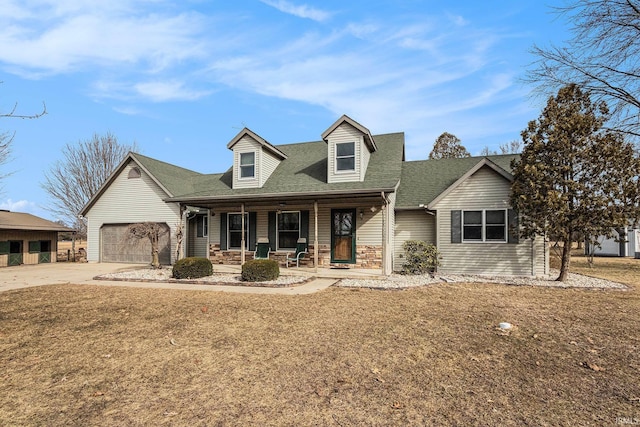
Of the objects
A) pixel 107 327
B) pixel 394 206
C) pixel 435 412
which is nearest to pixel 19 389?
pixel 107 327

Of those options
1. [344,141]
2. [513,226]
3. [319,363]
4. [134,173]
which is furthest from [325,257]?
[134,173]

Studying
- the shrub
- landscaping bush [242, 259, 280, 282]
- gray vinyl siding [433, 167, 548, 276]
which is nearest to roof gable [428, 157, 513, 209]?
gray vinyl siding [433, 167, 548, 276]

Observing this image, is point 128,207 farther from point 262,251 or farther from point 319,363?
point 319,363

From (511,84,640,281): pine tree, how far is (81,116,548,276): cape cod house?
48.9 inches

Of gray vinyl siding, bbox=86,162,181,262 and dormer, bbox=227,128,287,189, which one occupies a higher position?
dormer, bbox=227,128,287,189

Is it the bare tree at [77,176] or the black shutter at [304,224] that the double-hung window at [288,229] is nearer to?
the black shutter at [304,224]

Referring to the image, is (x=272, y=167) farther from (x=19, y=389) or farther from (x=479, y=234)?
(x=19, y=389)

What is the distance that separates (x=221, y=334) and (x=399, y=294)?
493 cm

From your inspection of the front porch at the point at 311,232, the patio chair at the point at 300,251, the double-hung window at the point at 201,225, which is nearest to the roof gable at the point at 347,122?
the front porch at the point at 311,232

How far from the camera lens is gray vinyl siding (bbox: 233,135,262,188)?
14914 millimetres

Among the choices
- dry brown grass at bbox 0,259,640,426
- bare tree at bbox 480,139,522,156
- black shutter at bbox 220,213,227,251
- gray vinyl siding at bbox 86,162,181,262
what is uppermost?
bare tree at bbox 480,139,522,156

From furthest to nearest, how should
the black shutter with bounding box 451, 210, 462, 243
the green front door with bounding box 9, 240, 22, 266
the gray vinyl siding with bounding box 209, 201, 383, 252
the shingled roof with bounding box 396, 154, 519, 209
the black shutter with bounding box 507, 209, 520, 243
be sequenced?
the green front door with bounding box 9, 240, 22, 266 < the shingled roof with bounding box 396, 154, 519, 209 < the gray vinyl siding with bounding box 209, 201, 383, 252 < the black shutter with bounding box 451, 210, 462, 243 < the black shutter with bounding box 507, 209, 520, 243

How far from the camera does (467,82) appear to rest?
450 inches

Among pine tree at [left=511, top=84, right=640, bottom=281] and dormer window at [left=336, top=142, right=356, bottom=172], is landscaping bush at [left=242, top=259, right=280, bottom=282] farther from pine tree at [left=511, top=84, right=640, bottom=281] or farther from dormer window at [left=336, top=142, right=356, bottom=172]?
pine tree at [left=511, top=84, right=640, bottom=281]
